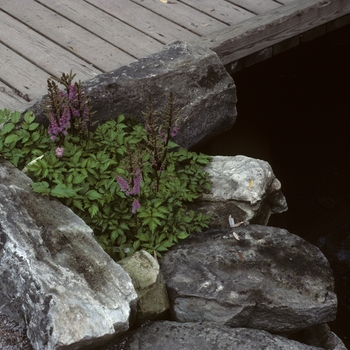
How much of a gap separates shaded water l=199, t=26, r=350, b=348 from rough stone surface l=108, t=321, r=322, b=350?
1602mm

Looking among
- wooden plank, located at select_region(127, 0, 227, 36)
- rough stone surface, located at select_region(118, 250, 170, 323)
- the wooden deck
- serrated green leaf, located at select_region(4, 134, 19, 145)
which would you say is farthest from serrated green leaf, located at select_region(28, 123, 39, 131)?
wooden plank, located at select_region(127, 0, 227, 36)

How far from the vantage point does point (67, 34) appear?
5203mm

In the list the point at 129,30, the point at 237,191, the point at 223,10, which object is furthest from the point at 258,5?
the point at 237,191

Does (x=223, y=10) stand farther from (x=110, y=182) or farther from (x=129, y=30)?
(x=110, y=182)

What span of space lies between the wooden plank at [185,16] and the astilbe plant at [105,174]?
1.59 m

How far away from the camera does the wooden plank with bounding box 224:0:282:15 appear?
5508 millimetres

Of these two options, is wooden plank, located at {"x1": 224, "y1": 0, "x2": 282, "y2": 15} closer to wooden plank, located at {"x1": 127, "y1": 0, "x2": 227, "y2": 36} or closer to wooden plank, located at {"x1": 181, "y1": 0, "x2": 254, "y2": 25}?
wooden plank, located at {"x1": 181, "y1": 0, "x2": 254, "y2": 25}

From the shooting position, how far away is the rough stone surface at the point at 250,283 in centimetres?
346

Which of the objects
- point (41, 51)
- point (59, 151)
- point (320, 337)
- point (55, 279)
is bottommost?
point (320, 337)

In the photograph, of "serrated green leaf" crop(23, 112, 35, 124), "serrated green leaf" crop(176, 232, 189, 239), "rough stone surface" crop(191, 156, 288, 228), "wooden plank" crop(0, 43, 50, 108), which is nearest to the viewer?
"serrated green leaf" crop(176, 232, 189, 239)

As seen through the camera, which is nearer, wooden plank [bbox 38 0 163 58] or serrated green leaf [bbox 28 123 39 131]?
serrated green leaf [bbox 28 123 39 131]

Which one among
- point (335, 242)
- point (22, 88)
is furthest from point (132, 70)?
point (335, 242)

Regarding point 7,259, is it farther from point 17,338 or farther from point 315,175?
point 315,175

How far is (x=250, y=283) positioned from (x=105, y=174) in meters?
1.05
